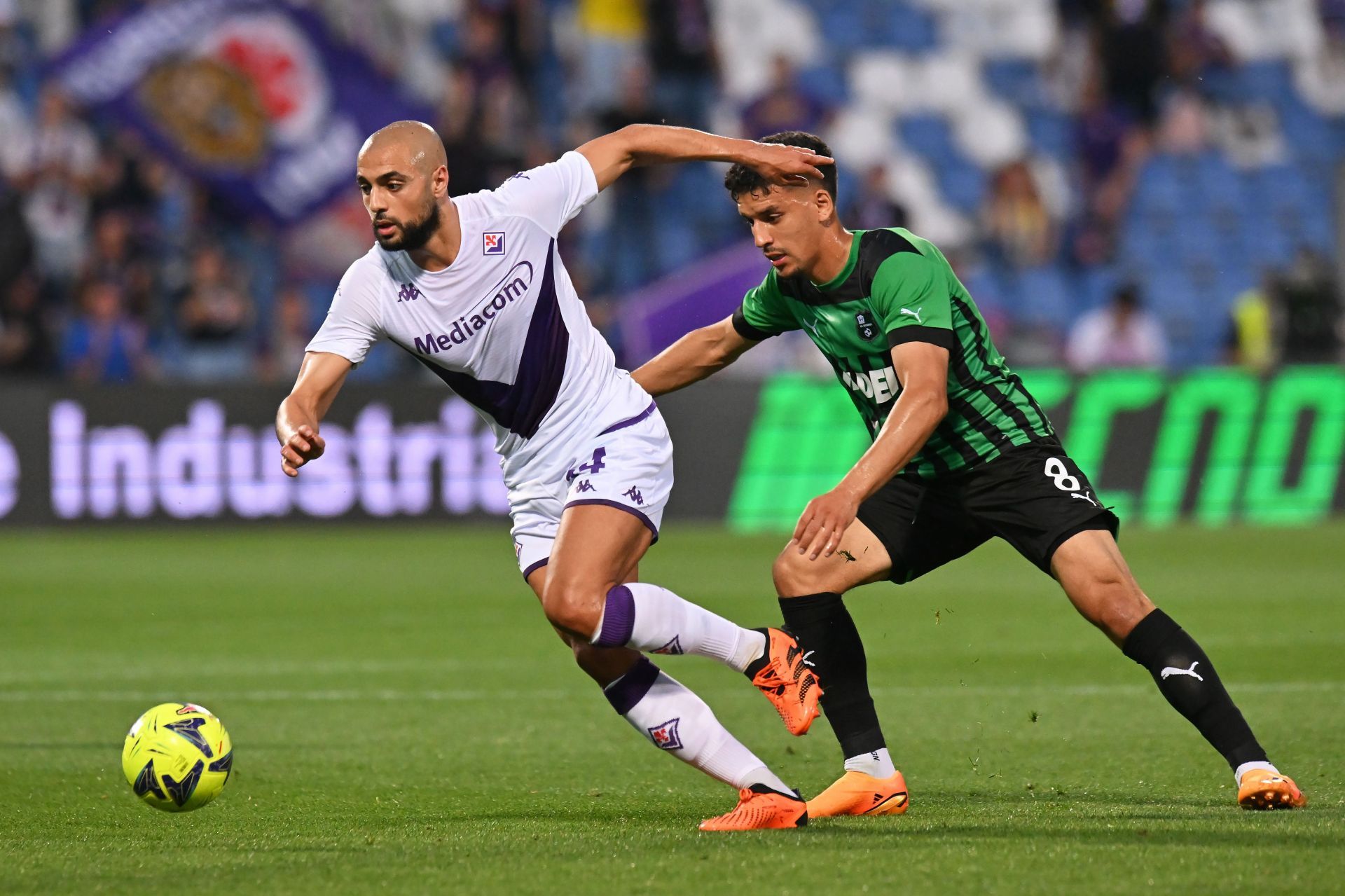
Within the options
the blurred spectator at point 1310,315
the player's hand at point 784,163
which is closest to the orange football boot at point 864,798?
the player's hand at point 784,163

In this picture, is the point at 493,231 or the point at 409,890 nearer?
the point at 409,890

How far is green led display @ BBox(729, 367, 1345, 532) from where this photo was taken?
52.9ft

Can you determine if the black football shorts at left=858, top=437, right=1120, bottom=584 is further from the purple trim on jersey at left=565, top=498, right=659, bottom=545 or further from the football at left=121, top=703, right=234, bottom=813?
the football at left=121, top=703, right=234, bottom=813

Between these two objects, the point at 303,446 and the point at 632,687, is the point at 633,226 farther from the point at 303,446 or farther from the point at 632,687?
the point at 303,446

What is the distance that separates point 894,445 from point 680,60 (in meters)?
14.7

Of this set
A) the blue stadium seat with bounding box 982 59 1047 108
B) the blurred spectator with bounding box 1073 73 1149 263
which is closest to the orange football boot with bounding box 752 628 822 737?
the blurred spectator with bounding box 1073 73 1149 263

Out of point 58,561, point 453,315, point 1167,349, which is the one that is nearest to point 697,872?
point 453,315

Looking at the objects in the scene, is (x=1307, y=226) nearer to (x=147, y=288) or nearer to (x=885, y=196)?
(x=885, y=196)

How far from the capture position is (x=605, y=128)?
59.4 feet

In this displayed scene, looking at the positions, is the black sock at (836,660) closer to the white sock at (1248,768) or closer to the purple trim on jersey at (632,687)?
the purple trim on jersey at (632,687)

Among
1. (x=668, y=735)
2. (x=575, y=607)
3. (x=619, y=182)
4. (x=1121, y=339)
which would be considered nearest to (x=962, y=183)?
(x=619, y=182)

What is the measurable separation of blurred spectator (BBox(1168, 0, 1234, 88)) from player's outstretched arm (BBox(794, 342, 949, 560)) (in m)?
16.4

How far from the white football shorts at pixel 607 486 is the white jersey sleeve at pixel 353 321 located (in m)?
0.65

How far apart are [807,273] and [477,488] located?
10459 millimetres
